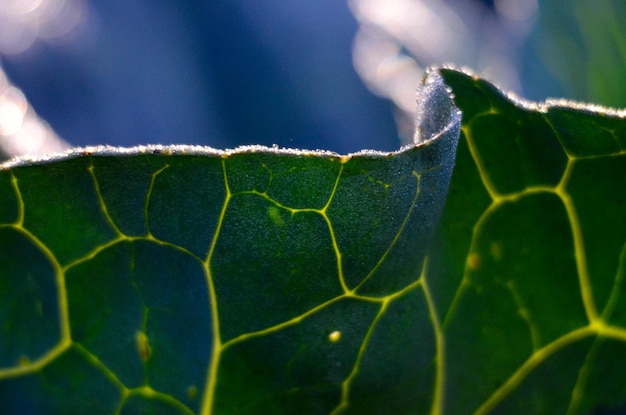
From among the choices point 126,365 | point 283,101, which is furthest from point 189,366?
point 283,101

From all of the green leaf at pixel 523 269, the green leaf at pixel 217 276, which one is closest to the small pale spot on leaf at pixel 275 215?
the green leaf at pixel 217 276

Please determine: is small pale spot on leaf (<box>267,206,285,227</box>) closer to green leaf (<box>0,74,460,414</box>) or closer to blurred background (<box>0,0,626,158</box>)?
green leaf (<box>0,74,460,414</box>)

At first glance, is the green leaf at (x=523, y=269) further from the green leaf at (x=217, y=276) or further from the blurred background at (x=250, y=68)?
the blurred background at (x=250, y=68)

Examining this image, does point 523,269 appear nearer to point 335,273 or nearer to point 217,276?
point 335,273

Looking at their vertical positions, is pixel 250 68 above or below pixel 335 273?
above

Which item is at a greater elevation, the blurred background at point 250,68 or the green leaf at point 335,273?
the blurred background at point 250,68

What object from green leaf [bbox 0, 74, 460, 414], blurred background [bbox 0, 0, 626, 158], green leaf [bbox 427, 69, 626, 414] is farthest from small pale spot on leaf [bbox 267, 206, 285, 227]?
blurred background [bbox 0, 0, 626, 158]

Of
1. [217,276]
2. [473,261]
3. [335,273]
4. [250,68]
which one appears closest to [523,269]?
[473,261]
